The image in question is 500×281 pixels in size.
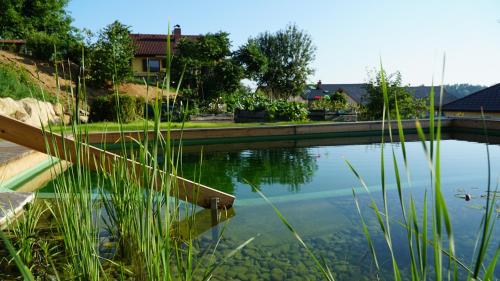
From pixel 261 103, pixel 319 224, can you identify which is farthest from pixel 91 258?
pixel 261 103

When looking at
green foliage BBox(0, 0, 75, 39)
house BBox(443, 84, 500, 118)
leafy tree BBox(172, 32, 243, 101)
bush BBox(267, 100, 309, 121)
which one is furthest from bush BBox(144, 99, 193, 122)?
house BBox(443, 84, 500, 118)

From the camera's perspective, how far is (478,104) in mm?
20000

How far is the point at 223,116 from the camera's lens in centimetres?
1416

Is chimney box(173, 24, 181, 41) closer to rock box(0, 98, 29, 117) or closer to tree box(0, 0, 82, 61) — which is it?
tree box(0, 0, 82, 61)

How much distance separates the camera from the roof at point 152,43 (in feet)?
94.8

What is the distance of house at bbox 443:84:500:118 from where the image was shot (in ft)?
61.4

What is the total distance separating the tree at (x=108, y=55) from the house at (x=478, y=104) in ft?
54.4

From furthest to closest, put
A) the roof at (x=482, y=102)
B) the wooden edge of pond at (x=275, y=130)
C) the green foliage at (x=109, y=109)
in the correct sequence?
the roof at (x=482, y=102) < the green foliage at (x=109, y=109) < the wooden edge of pond at (x=275, y=130)

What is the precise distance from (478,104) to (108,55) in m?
18.1

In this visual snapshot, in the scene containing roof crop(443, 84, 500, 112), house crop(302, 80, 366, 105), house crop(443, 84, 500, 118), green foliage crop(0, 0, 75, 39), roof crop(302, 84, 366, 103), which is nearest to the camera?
house crop(443, 84, 500, 118)

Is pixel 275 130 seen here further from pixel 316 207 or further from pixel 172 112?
pixel 172 112

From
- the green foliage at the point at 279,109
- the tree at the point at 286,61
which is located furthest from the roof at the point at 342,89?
the green foliage at the point at 279,109

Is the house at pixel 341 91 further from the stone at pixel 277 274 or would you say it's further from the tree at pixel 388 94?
the stone at pixel 277 274

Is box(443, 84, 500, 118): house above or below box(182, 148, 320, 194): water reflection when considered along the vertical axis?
above
